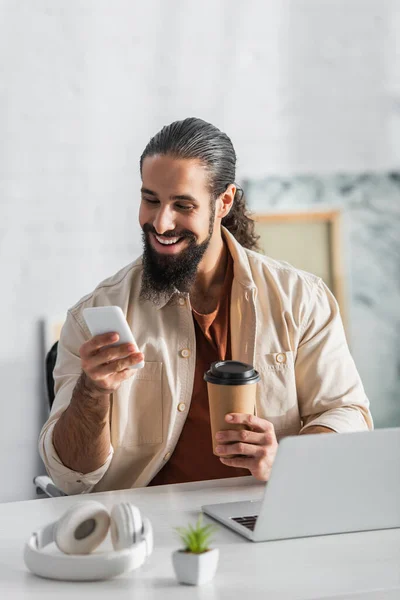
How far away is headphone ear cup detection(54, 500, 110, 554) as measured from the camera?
4.32 ft

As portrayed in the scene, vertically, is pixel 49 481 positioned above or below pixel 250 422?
below

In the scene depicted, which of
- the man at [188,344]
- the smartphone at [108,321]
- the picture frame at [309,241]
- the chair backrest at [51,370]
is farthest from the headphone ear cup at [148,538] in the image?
the picture frame at [309,241]

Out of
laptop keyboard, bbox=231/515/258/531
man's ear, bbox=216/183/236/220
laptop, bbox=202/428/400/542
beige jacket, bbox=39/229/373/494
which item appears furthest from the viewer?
man's ear, bbox=216/183/236/220

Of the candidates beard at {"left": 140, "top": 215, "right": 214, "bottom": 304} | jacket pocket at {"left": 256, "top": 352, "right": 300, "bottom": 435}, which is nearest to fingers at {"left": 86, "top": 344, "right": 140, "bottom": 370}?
beard at {"left": 140, "top": 215, "right": 214, "bottom": 304}

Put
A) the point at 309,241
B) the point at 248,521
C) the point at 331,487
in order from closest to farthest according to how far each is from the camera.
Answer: the point at 331,487, the point at 248,521, the point at 309,241

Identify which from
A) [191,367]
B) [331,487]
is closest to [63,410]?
[191,367]

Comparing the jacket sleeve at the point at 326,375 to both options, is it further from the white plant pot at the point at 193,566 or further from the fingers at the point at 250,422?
the white plant pot at the point at 193,566

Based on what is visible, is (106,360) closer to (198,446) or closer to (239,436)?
(239,436)

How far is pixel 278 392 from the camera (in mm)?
2287

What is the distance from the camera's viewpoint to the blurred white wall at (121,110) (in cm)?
338

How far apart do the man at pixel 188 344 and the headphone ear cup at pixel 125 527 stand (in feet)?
2.49

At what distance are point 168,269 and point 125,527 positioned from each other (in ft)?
3.40

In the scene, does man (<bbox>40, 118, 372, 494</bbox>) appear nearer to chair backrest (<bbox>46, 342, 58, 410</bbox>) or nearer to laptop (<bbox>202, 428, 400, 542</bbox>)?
chair backrest (<bbox>46, 342, 58, 410</bbox>)

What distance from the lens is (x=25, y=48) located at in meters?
3.35
